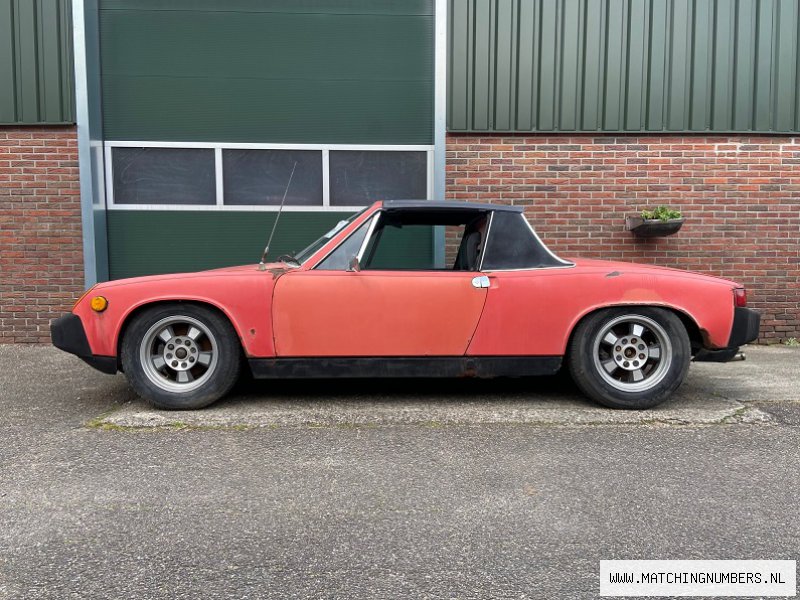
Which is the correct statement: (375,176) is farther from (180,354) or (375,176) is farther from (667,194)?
(180,354)

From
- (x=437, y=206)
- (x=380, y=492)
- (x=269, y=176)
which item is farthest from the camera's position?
(x=269, y=176)

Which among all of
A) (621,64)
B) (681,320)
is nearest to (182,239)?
(681,320)

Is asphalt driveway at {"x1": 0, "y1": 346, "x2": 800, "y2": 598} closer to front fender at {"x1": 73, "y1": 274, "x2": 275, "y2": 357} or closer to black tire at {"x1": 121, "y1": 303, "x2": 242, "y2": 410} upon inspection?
black tire at {"x1": 121, "y1": 303, "x2": 242, "y2": 410}

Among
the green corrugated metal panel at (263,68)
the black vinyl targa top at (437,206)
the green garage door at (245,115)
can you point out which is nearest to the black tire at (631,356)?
the black vinyl targa top at (437,206)

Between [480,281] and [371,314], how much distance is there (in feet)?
2.49

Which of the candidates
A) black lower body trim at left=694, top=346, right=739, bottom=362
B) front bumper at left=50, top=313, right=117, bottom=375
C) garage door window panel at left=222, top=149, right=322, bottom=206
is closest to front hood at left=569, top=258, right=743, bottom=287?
black lower body trim at left=694, top=346, right=739, bottom=362

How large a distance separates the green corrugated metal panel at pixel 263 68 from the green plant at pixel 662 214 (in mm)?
2852

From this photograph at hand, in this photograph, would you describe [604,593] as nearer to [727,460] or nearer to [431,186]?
[727,460]

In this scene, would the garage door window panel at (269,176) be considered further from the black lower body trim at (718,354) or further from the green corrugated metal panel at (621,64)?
the black lower body trim at (718,354)

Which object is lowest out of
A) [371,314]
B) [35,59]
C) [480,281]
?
[371,314]

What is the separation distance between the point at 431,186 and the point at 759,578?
561 cm

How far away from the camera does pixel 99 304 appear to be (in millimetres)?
3795

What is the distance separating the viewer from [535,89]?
6.74 meters

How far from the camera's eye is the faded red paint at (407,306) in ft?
12.5
